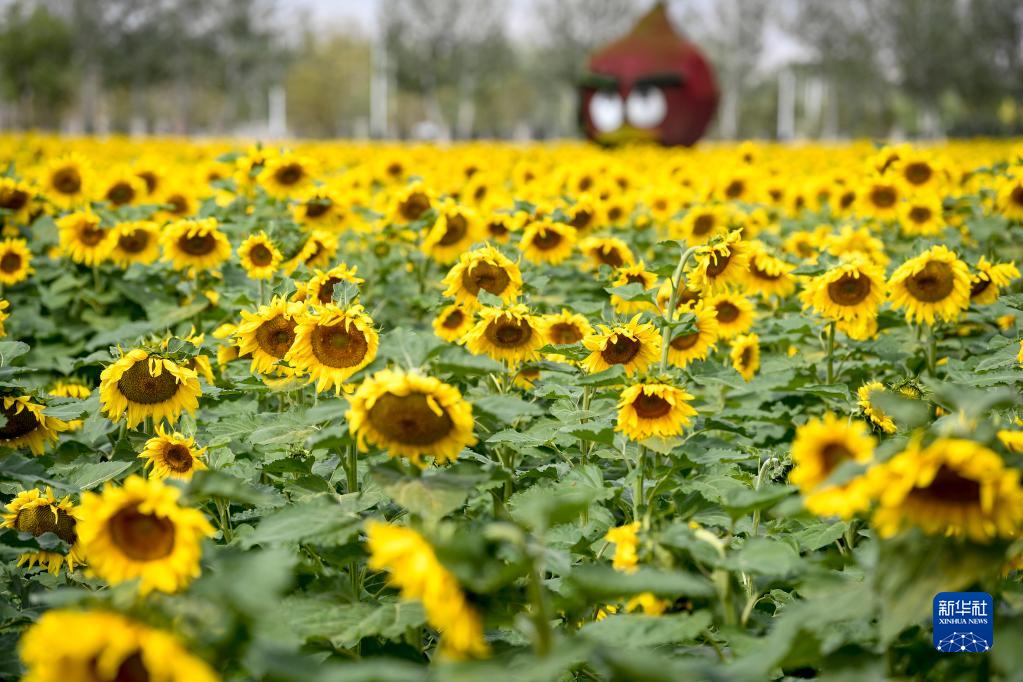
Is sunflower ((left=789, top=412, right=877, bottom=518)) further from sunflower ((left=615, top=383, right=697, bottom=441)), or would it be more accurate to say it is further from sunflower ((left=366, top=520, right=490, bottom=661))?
sunflower ((left=615, top=383, right=697, bottom=441))

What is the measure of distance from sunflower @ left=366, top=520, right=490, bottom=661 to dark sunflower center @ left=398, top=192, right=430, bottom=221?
391cm

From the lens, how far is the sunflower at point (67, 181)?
566cm

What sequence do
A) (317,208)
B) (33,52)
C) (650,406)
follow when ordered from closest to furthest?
1. (650,406)
2. (317,208)
3. (33,52)

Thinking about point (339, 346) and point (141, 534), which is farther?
point (339, 346)

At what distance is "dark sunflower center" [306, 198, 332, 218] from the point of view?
16.8ft

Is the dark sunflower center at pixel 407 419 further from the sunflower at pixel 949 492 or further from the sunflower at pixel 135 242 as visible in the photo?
the sunflower at pixel 135 242

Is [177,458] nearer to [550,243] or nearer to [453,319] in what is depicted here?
[453,319]

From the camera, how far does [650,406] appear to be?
2768mm

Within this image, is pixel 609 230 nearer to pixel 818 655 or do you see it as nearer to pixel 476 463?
pixel 476 463

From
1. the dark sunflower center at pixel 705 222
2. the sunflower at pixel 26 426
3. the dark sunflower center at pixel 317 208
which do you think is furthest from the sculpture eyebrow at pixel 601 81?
the sunflower at pixel 26 426

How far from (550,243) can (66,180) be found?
9.02 feet

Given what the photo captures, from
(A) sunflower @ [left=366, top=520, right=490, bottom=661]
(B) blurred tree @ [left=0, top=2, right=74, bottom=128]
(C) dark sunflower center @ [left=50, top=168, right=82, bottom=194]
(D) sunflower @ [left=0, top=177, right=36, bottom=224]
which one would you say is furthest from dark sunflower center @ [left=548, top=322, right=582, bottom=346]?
(B) blurred tree @ [left=0, top=2, right=74, bottom=128]

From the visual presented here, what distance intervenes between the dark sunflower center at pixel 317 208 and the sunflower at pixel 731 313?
201cm
